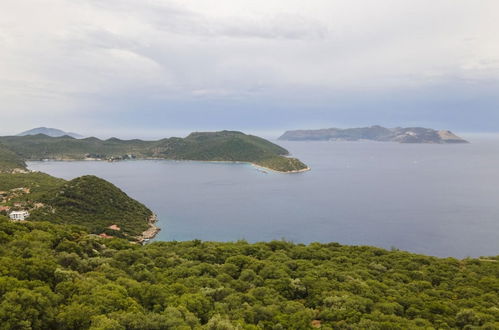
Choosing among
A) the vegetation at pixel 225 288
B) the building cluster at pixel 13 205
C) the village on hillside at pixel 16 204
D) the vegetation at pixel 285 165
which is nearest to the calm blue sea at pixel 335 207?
the vegetation at pixel 285 165

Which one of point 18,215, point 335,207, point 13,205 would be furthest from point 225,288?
point 335,207

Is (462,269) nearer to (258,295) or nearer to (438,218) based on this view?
(258,295)

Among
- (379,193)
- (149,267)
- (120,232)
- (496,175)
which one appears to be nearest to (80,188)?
(120,232)

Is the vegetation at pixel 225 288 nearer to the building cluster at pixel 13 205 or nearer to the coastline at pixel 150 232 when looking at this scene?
the coastline at pixel 150 232

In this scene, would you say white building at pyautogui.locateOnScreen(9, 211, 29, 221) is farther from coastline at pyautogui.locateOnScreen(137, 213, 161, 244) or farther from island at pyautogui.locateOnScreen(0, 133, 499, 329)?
island at pyautogui.locateOnScreen(0, 133, 499, 329)

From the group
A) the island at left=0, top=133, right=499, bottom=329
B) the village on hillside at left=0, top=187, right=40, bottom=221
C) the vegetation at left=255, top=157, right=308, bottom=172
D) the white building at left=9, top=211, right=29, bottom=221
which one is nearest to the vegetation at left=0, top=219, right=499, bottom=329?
the island at left=0, top=133, right=499, bottom=329
